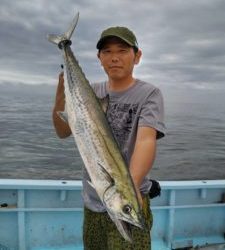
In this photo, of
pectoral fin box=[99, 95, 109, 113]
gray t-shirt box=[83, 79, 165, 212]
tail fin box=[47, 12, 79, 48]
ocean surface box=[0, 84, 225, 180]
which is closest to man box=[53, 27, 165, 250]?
gray t-shirt box=[83, 79, 165, 212]

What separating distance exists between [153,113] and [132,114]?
195 millimetres

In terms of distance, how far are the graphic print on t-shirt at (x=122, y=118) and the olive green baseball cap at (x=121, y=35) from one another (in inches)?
18.7

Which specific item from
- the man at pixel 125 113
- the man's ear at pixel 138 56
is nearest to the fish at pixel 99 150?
the man at pixel 125 113

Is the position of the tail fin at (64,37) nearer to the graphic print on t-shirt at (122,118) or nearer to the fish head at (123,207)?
the graphic print on t-shirt at (122,118)

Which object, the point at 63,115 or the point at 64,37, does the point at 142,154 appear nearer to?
the point at 63,115

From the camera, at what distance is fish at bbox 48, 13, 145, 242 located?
6.99ft

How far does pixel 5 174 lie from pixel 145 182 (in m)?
13.5

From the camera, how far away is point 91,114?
2.58m

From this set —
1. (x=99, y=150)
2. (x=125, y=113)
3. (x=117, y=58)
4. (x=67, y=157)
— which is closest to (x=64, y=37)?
(x=117, y=58)

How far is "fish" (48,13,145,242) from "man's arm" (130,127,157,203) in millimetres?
191

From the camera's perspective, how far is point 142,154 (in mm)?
2500

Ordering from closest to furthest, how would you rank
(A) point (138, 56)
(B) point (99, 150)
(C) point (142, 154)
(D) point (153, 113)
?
(B) point (99, 150) < (C) point (142, 154) < (D) point (153, 113) < (A) point (138, 56)

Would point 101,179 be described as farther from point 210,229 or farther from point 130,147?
point 210,229

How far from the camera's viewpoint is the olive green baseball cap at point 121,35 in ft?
8.88
